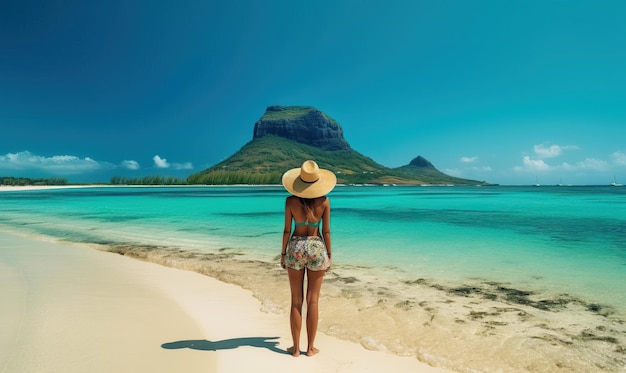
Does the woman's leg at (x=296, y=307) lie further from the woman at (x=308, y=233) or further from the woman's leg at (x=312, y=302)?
the woman's leg at (x=312, y=302)

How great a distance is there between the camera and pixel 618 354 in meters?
5.29

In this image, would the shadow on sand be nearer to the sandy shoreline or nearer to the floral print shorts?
the sandy shoreline

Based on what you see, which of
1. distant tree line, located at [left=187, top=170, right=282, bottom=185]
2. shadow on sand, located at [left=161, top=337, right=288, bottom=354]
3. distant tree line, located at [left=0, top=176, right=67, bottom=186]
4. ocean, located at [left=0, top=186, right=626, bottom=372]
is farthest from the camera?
distant tree line, located at [left=187, top=170, right=282, bottom=185]

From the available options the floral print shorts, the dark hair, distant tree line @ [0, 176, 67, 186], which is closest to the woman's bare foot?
the floral print shorts

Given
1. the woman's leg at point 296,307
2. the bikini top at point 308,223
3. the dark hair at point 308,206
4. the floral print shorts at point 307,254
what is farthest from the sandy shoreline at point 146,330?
the dark hair at point 308,206

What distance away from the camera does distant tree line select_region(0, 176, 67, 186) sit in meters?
113

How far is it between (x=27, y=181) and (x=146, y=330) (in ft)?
469

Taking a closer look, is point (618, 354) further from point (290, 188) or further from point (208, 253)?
point (208, 253)

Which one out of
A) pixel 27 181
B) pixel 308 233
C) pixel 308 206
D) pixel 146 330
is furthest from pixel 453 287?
pixel 27 181

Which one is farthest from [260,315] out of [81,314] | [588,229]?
[588,229]

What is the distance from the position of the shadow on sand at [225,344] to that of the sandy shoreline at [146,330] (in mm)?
13

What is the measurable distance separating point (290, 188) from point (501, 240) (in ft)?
52.3

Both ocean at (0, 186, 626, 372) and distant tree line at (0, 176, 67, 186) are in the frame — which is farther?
distant tree line at (0, 176, 67, 186)

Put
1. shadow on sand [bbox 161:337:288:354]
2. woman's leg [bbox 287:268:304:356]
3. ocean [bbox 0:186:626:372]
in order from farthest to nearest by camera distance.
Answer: ocean [bbox 0:186:626:372] < shadow on sand [bbox 161:337:288:354] < woman's leg [bbox 287:268:304:356]
